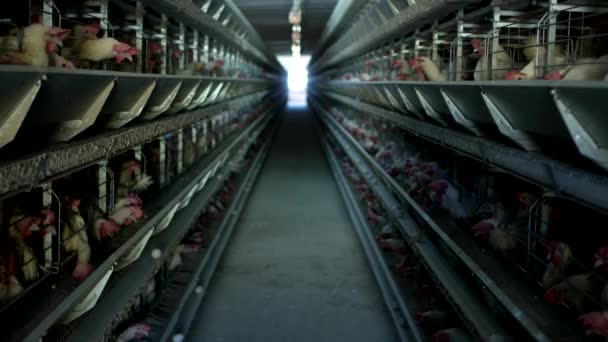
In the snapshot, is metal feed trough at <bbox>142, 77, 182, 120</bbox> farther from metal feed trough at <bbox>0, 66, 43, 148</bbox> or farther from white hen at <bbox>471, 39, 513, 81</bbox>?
white hen at <bbox>471, 39, 513, 81</bbox>

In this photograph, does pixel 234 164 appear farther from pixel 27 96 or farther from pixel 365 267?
pixel 27 96

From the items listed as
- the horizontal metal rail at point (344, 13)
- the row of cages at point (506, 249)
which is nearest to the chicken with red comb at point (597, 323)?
the row of cages at point (506, 249)

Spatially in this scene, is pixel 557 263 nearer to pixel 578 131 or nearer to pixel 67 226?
pixel 578 131

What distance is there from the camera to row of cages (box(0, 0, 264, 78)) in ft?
6.56

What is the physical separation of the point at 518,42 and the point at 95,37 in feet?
6.98

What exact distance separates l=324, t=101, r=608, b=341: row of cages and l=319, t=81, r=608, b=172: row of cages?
200 mm

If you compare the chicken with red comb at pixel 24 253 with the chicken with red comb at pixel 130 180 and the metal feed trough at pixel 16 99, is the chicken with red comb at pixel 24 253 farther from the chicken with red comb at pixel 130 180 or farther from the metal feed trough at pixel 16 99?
the chicken with red comb at pixel 130 180

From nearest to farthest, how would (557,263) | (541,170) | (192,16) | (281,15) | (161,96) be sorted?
(541,170) < (557,263) < (161,96) < (192,16) < (281,15)

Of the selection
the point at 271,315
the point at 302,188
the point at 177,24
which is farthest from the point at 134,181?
the point at 302,188

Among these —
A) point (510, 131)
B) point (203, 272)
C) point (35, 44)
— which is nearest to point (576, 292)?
point (510, 131)

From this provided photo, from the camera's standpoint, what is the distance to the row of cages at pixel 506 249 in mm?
1821

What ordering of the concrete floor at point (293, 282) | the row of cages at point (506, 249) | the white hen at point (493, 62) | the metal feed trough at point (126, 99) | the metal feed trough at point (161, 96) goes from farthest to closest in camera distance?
the concrete floor at point (293, 282), the metal feed trough at point (161, 96), the white hen at point (493, 62), the metal feed trough at point (126, 99), the row of cages at point (506, 249)

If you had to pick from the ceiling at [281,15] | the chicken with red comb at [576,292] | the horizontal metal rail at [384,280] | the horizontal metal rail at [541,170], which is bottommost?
the horizontal metal rail at [384,280]

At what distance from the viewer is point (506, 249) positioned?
2.47m
